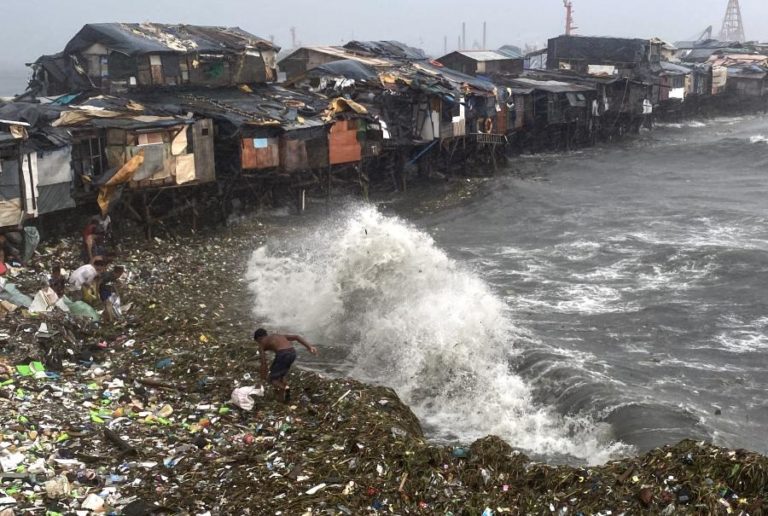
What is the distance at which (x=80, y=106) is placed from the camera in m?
23.6

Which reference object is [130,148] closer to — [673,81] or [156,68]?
[156,68]

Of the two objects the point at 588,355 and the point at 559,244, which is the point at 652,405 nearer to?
the point at 588,355

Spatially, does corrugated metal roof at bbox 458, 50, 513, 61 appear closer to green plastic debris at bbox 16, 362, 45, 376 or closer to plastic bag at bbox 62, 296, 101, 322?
plastic bag at bbox 62, 296, 101, 322

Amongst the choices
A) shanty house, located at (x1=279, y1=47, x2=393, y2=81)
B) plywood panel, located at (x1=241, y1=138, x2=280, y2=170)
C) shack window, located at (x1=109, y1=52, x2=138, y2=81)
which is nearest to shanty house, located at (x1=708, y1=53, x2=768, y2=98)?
shanty house, located at (x1=279, y1=47, x2=393, y2=81)

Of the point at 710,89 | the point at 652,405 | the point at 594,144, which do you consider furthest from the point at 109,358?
the point at 710,89

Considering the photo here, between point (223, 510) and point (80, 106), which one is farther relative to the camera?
point (80, 106)

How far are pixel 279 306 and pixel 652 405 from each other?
8.74m

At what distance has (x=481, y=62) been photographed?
49.1 metres

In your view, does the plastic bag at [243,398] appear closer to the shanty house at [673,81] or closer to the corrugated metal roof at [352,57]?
the corrugated metal roof at [352,57]

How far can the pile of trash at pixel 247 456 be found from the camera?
8.92m

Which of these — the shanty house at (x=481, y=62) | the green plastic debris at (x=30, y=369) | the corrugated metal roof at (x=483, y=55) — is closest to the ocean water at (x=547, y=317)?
the green plastic debris at (x=30, y=369)

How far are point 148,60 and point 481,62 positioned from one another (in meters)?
24.9

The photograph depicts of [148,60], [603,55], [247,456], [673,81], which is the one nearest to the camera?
[247,456]

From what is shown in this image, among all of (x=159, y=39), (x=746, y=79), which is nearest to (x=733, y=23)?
(x=746, y=79)
